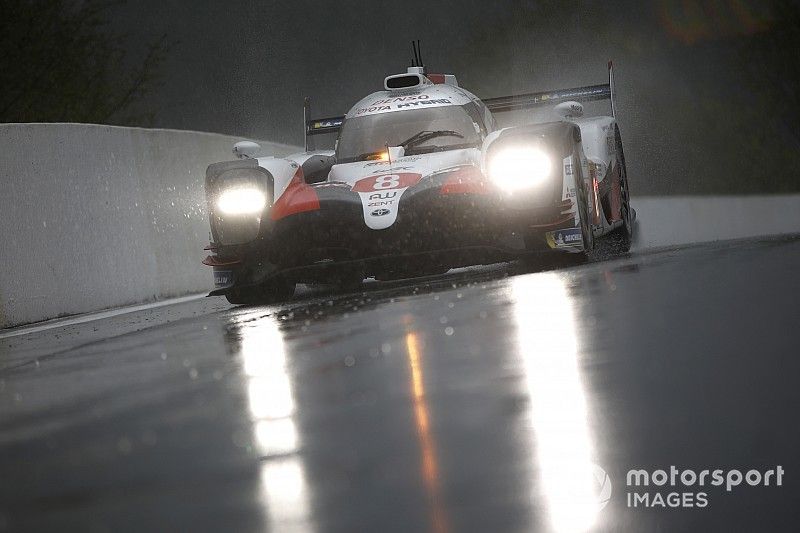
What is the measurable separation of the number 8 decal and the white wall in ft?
7.48

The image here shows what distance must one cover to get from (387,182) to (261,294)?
4.21 ft

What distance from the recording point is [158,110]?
19.3 meters

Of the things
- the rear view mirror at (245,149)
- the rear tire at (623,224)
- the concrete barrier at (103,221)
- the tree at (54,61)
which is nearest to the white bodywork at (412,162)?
the rear tire at (623,224)

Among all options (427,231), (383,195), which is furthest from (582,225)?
(383,195)

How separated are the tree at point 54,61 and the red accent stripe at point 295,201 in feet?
Result: 26.1

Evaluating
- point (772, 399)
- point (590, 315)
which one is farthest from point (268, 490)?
point (590, 315)

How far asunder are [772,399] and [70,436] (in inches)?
80.5

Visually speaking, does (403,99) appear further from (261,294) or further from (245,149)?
(261,294)

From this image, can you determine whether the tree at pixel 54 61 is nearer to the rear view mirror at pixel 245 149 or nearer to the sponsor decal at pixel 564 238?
the rear view mirror at pixel 245 149

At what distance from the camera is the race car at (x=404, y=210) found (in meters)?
9.09

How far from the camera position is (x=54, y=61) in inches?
679

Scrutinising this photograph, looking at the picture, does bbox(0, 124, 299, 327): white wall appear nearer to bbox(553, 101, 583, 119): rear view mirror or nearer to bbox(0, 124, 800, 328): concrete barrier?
bbox(0, 124, 800, 328): concrete barrier

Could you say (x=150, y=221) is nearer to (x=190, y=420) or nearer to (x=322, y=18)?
(x=190, y=420)
